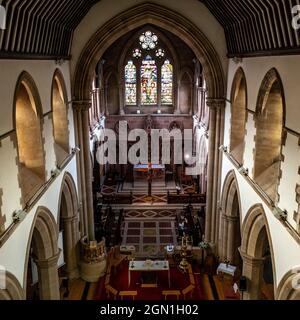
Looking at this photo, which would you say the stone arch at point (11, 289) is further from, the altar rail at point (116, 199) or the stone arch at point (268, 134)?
the altar rail at point (116, 199)

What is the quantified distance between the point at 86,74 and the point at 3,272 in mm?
7523

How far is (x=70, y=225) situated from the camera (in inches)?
534

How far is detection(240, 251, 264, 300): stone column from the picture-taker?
→ 1091cm

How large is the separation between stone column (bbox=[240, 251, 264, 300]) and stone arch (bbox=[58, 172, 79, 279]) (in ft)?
18.1

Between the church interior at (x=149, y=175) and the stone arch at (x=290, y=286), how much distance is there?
4 cm

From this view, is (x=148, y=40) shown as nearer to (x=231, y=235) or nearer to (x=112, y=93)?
(x=112, y=93)

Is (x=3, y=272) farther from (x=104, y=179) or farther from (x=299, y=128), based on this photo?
(x=104, y=179)

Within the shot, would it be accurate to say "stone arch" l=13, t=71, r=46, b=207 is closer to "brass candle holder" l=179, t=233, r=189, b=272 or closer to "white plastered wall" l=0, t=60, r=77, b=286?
"white plastered wall" l=0, t=60, r=77, b=286

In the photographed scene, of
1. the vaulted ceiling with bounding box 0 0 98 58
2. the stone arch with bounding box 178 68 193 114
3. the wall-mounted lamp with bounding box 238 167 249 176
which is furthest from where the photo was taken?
the stone arch with bounding box 178 68 193 114

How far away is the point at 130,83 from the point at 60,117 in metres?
12.5

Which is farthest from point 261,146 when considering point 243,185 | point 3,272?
point 3,272

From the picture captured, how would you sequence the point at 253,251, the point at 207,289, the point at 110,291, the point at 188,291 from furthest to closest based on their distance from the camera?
the point at 207,289 < the point at 110,291 < the point at 188,291 < the point at 253,251

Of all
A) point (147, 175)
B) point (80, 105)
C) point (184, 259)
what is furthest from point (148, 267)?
point (147, 175)

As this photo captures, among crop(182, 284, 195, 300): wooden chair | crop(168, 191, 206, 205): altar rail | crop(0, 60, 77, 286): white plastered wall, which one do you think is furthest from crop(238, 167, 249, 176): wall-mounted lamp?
crop(168, 191, 206, 205): altar rail
